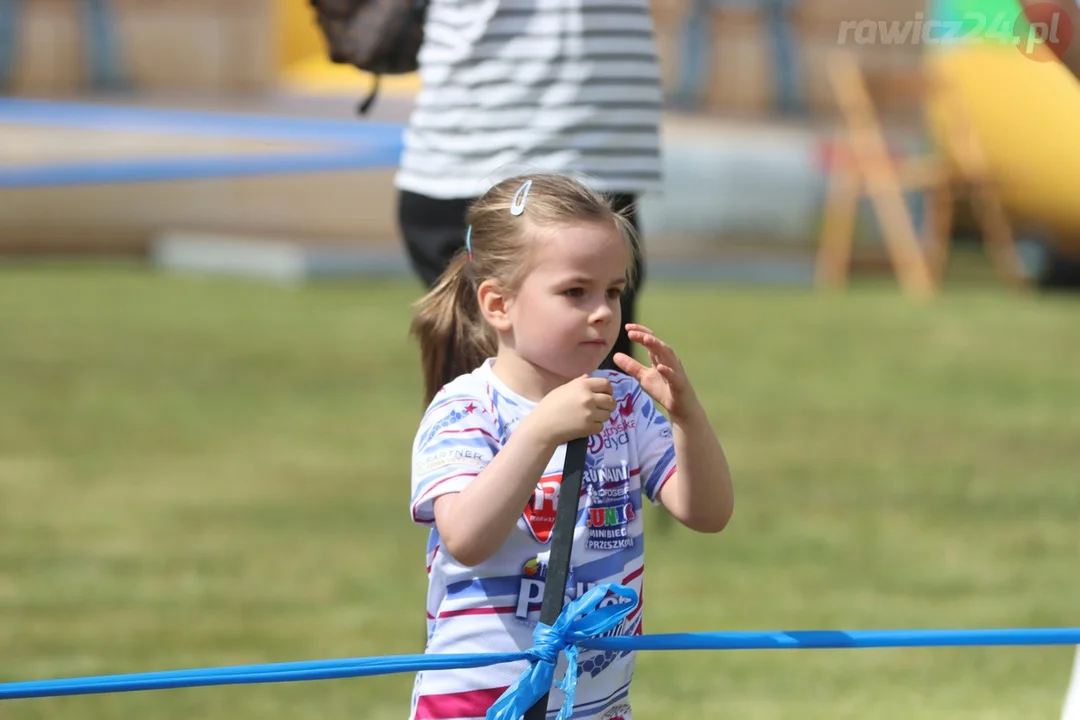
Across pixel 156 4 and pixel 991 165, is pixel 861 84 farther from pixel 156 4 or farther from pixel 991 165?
pixel 156 4

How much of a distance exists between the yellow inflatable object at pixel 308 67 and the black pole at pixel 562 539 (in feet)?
35.4

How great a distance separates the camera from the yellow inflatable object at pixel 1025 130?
35.7ft

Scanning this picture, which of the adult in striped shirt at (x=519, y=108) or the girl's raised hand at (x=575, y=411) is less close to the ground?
the girl's raised hand at (x=575, y=411)

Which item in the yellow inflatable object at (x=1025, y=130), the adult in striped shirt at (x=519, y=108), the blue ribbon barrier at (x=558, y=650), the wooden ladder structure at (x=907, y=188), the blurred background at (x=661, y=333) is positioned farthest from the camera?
the wooden ladder structure at (x=907, y=188)

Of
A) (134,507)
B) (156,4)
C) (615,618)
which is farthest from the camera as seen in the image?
(156,4)

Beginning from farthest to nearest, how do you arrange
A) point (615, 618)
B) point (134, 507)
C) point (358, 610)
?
point (134, 507)
point (358, 610)
point (615, 618)

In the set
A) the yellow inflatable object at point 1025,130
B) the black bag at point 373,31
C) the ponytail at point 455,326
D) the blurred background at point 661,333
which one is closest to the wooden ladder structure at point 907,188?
the blurred background at point 661,333

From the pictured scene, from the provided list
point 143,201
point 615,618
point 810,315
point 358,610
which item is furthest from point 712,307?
point 615,618

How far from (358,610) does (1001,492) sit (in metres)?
2.31

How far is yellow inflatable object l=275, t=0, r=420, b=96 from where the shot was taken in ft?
43.2

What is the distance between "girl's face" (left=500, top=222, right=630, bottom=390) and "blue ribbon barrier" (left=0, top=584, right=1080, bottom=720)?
12.1 inches

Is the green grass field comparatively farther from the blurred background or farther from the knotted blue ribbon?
the knotted blue ribbon

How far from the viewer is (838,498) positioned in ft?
17.7

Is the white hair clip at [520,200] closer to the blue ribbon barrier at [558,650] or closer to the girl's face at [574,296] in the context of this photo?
the girl's face at [574,296]
